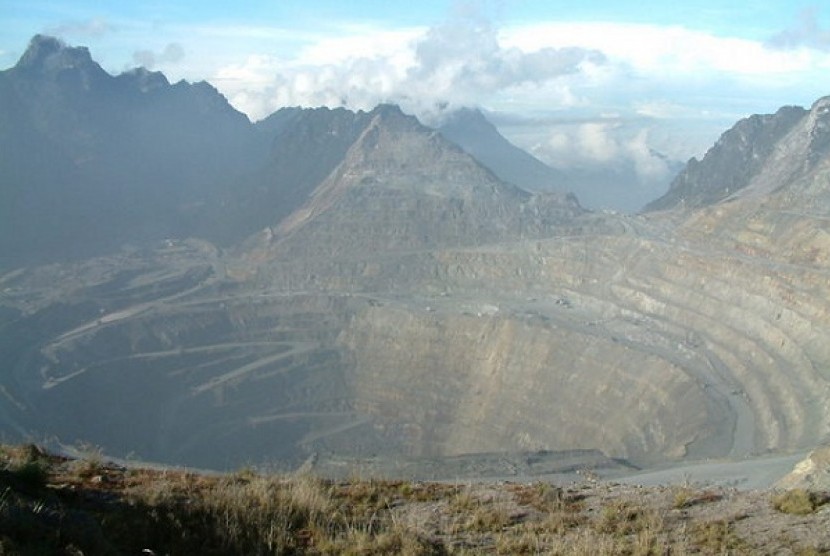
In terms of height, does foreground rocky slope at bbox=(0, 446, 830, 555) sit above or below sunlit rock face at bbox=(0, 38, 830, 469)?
above

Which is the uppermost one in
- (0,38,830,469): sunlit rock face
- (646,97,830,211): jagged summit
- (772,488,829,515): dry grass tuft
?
(646,97,830,211): jagged summit

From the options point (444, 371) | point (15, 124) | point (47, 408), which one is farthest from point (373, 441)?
point (15, 124)

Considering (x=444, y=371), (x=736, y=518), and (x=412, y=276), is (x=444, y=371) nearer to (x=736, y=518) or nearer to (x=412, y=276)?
(x=412, y=276)

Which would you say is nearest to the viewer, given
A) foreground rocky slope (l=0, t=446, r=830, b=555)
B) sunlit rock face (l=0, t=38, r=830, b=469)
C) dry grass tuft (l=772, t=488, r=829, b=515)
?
foreground rocky slope (l=0, t=446, r=830, b=555)

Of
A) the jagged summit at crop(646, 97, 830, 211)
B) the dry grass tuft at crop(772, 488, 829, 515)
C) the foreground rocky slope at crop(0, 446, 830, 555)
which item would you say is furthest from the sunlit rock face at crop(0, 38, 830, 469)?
the foreground rocky slope at crop(0, 446, 830, 555)

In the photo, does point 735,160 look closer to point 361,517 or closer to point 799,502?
point 799,502

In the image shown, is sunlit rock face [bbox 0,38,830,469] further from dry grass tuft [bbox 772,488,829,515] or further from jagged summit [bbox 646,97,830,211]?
dry grass tuft [bbox 772,488,829,515]

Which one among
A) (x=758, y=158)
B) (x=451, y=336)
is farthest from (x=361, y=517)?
(x=758, y=158)

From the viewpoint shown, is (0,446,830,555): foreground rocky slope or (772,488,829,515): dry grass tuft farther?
(772,488,829,515): dry grass tuft

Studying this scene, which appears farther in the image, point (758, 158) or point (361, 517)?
point (758, 158)

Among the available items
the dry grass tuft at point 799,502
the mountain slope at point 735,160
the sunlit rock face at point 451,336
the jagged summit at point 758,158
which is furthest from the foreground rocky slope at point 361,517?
the mountain slope at point 735,160

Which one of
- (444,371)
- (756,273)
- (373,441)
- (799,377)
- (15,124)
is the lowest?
(373,441)
